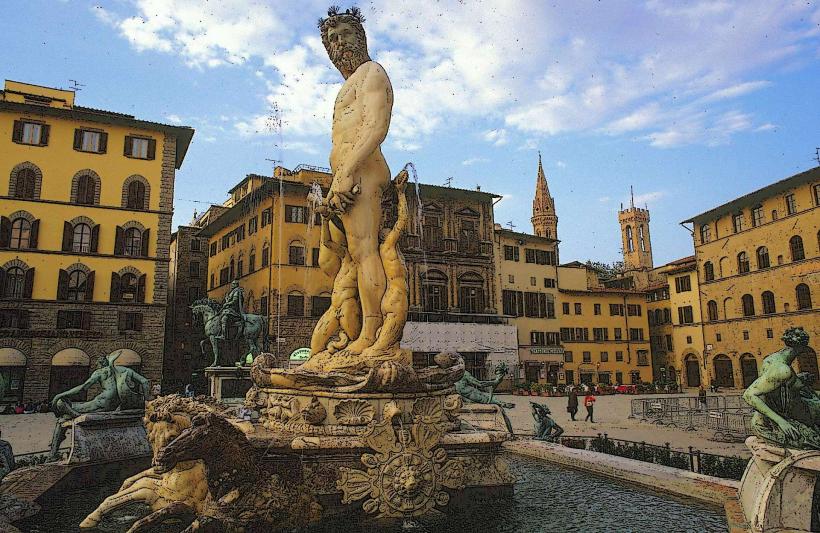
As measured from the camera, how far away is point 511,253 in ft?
156

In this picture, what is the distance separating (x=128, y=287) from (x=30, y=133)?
10053 mm

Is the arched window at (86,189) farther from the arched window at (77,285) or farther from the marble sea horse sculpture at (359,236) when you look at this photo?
the marble sea horse sculpture at (359,236)

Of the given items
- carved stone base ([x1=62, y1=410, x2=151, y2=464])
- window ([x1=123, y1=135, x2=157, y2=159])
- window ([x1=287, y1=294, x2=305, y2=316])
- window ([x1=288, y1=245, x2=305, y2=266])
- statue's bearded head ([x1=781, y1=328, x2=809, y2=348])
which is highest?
window ([x1=123, y1=135, x2=157, y2=159])

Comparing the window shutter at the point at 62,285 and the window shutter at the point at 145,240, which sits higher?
the window shutter at the point at 145,240

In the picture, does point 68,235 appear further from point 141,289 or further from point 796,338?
point 796,338

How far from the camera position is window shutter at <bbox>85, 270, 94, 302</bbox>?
31.2 metres

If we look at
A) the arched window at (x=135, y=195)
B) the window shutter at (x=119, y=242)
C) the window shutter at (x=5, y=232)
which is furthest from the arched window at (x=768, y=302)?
the window shutter at (x=5, y=232)

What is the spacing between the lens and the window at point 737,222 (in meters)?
45.8

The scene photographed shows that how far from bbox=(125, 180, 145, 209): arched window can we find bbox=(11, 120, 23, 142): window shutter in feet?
19.5

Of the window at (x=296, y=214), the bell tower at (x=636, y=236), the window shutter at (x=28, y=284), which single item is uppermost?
the bell tower at (x=636, y=236)

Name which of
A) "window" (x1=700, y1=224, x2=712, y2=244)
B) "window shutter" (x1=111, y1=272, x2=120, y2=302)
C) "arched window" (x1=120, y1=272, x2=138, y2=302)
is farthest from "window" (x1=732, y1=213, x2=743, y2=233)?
"window shutter" (x1=111, y1=272, x2=120, y2=302)

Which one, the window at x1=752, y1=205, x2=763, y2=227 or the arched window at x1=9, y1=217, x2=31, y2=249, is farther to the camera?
the window at x1=752, y1=205, x2=763, y2=227

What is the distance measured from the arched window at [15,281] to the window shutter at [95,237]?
3.56 metres

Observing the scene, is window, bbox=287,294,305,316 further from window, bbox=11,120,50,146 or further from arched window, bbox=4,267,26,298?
window, bbox=11,120,50,146
